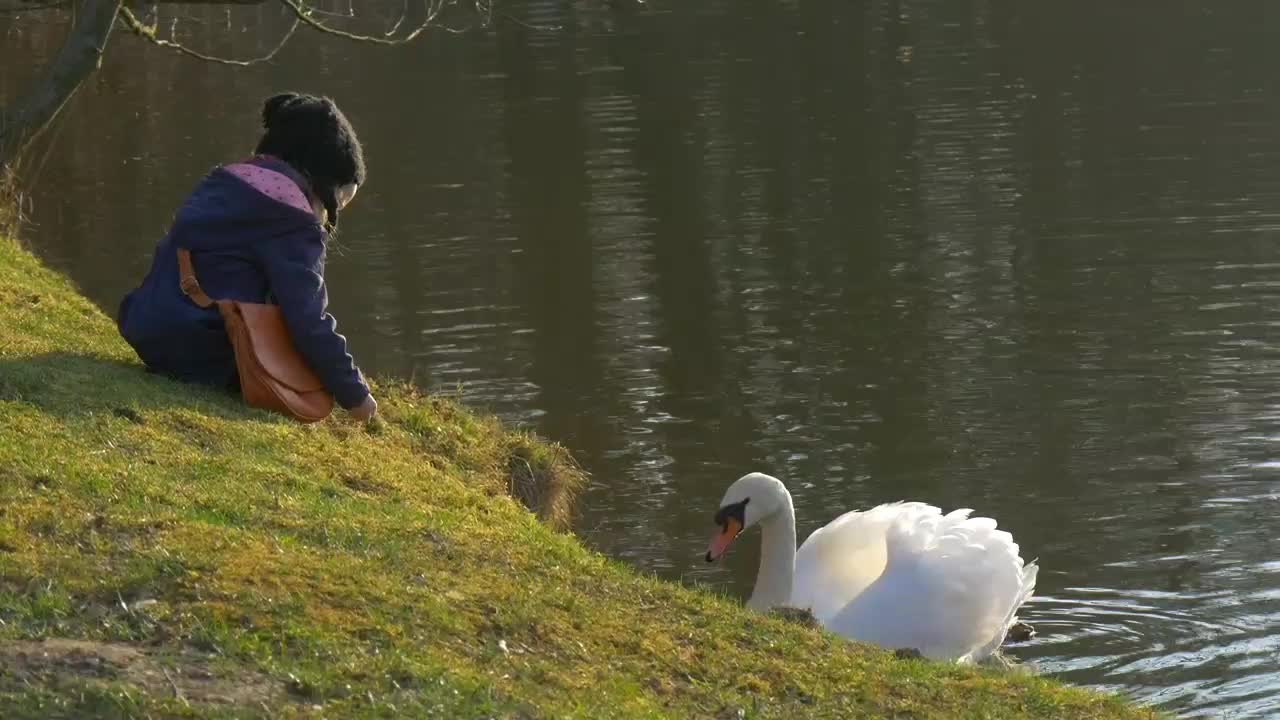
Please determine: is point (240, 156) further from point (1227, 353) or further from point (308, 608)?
point (308, 608)

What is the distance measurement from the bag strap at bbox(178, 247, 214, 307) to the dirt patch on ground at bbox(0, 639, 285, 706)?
300cm

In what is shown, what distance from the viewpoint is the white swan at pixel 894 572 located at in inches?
328

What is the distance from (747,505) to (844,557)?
613mm

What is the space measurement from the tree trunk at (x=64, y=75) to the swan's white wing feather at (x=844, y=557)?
14.6 ft

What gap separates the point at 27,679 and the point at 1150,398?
8352 millimetres

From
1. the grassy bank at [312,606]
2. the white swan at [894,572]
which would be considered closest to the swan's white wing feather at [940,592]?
the white swan at [894,572]

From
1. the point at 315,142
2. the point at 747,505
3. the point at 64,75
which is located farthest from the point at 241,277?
the point at 64,75

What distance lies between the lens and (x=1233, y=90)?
2269 centimetres

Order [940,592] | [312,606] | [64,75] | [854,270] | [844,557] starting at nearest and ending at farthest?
[312,606] < [940,592] < [844,557] < [64,75] < [854,270]

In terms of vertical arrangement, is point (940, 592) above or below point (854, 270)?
above

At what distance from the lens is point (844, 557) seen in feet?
29.5

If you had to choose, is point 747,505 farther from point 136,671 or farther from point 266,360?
point 136,671

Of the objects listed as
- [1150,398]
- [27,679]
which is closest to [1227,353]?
[1150,398]

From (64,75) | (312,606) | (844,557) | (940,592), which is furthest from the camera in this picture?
(64,75)
